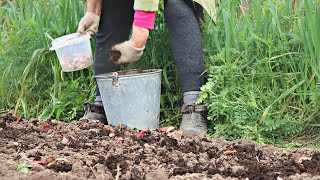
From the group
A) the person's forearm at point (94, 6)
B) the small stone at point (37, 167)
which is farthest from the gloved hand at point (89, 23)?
the small stone at point (37, 167)

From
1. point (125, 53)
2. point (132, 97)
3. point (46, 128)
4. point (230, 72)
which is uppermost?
point (125, 53)

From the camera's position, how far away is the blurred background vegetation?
3.22m

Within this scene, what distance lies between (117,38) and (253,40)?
717 millimetres

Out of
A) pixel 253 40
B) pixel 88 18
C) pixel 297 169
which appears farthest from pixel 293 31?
pixel 297 169

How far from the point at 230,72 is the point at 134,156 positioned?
94cm

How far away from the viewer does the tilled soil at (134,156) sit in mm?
2205

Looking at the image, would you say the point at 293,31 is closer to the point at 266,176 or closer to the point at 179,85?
the point at 179,85

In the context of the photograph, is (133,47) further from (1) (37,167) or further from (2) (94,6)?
(1) (37,167)

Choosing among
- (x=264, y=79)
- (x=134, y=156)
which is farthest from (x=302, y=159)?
(x=264, y=79)

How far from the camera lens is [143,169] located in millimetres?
2312

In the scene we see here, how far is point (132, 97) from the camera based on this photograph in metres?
3.32

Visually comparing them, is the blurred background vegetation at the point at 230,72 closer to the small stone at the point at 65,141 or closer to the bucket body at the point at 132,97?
the bucket body at the point at 132,97

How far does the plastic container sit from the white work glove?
29cm

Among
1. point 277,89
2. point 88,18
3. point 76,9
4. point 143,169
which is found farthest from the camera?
point 76,9
